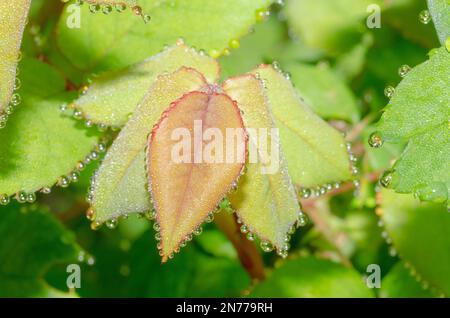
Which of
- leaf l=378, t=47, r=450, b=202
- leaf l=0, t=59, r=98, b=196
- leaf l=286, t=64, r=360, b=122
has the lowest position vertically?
leaf l=286, t=64, r=360, b=122

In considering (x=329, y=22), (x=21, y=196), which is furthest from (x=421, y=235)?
(x=21, y=196)

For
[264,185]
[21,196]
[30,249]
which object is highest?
[264,185]

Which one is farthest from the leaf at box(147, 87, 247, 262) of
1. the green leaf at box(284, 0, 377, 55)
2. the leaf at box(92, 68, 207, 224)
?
the green leaf at box(284, 0, 377, 55)

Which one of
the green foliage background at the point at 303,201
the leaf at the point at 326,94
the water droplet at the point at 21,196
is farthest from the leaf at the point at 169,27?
the leaf at the point at 326,94

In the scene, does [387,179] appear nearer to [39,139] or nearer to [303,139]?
[303,139]

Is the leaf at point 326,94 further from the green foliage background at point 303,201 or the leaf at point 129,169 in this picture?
the leaf at point 129,169

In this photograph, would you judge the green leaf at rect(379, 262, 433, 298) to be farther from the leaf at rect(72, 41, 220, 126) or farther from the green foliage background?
the leaf at rect(72, 41, 220, 126)
